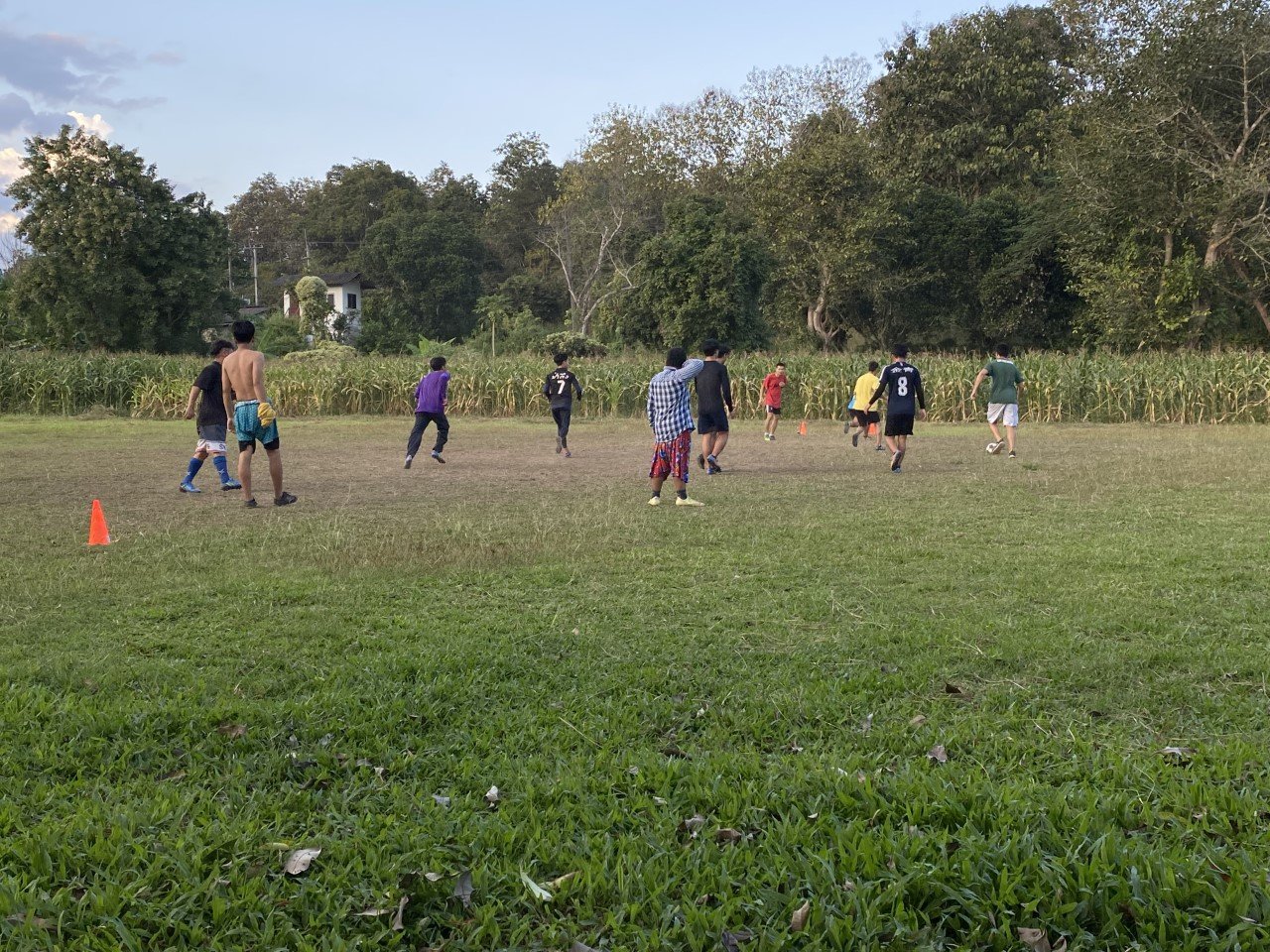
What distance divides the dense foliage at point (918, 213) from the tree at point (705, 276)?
0.10 metres

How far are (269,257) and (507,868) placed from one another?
93.0m

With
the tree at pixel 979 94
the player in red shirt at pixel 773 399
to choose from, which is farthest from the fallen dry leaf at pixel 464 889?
the tree at pixel 979 94

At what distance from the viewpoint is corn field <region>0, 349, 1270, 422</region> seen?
1044 inches

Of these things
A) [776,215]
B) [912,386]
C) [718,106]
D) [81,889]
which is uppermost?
[718,106]

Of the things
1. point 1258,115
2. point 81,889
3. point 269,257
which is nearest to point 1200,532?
point 81,889

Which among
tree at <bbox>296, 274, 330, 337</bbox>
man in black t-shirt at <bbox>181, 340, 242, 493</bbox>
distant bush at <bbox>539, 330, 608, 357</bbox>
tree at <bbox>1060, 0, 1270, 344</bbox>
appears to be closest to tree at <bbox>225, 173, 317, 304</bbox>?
tree at <bbox>296, 274, 330, 337</bbox>

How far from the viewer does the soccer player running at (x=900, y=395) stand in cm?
1441

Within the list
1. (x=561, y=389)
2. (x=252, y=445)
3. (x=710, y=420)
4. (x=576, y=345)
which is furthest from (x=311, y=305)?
(x=252, y=445)

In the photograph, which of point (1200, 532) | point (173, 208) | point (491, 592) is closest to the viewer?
point (491, 592)

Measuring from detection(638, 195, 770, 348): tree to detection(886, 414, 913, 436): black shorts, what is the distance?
79.1ft

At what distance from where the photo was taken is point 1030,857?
10.5 ft

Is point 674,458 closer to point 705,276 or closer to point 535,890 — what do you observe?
point 535,890

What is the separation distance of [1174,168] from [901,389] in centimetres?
2422

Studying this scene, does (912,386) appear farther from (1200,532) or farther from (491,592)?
(491,592)
